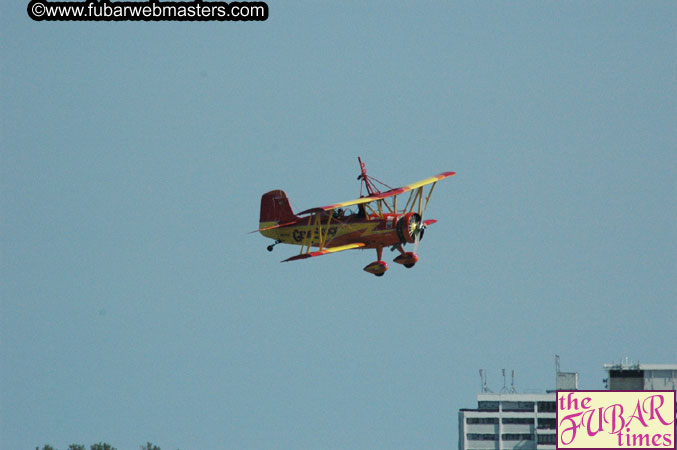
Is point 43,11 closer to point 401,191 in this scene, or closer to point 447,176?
point 401,191

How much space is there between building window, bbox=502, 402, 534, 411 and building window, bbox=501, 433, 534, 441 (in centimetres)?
349

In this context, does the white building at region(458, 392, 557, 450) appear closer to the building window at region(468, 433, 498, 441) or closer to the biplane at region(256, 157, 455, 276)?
the building window at region(468, 433, 498, 441)

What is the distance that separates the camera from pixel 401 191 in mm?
93375

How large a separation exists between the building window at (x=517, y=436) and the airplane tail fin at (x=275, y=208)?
91.7 metres

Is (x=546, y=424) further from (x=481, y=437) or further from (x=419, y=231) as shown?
(x=419, y=231)

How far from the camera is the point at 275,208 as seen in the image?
9862 centimetres

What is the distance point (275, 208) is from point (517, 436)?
9299 cm

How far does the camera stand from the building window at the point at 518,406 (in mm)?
182500

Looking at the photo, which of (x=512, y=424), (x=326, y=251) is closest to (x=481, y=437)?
(x=512, y=424)

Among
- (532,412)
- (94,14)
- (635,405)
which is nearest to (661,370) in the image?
(532,412)

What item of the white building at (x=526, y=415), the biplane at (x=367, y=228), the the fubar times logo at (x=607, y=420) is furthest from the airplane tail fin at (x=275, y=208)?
the white building at (x=526, y=415)

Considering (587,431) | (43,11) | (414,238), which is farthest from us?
(587,431)

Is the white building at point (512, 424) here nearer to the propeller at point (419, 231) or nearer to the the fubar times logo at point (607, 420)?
the the fubar times logo at point (607, 420)

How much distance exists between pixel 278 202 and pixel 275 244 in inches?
150
